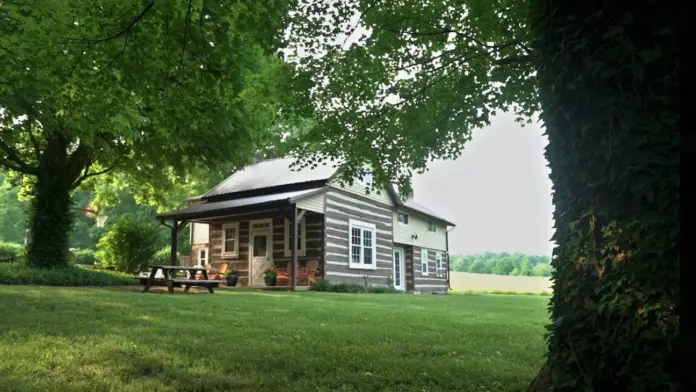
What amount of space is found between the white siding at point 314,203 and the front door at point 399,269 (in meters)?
7.81

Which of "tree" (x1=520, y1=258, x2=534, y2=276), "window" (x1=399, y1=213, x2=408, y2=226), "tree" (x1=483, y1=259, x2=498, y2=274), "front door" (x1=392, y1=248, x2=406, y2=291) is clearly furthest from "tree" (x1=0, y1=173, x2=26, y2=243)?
"tree" (x1=520, y1=258, x2=534, y2=276)

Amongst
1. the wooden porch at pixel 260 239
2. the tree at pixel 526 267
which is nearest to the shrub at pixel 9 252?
the wooden porch at pixel 260 239

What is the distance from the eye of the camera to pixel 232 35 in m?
5.36

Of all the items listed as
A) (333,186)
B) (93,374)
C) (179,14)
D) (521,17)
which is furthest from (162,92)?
(333,186)

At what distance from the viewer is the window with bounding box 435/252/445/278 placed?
98.6ft

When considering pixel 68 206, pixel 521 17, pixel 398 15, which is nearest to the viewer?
pixel 521 17

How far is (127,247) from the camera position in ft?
75.6

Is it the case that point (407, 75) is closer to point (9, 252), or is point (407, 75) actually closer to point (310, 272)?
point (310, 272)

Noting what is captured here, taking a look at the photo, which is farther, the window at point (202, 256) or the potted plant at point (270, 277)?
the window at point (202, 256)

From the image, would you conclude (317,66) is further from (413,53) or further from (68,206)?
(68,206)

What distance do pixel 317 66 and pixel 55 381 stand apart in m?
4.72

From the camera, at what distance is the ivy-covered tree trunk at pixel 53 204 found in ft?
55.4

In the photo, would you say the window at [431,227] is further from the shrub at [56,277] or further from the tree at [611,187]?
the tree at [611,187]

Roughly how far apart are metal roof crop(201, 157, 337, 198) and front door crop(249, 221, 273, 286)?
1.69 meters
